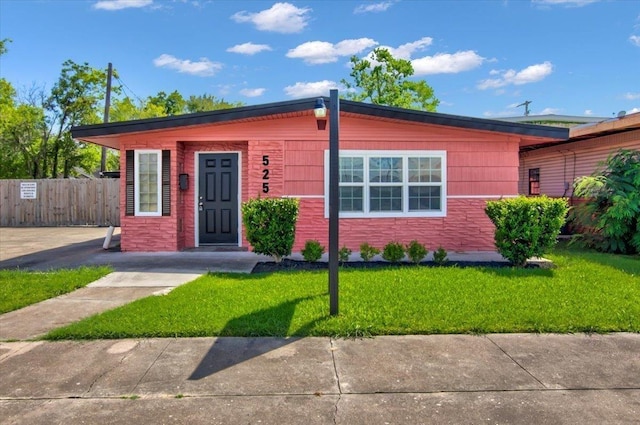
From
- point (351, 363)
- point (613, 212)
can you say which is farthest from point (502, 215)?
point (351, 363)

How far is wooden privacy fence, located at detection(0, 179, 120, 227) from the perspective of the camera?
17656 millimetres

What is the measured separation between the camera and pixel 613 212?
9.35m

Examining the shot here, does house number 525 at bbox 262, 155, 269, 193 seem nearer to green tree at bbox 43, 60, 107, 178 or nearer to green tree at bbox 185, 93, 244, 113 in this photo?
green tree at bbox 43, 60, 107, 178

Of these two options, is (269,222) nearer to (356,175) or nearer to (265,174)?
(265,174)

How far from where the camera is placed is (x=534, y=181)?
16.4 m

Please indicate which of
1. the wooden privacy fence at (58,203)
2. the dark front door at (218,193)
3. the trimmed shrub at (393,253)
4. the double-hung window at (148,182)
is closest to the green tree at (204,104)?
the wooden privacy fence at (58,203)

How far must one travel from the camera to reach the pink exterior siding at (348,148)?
30.4 feet

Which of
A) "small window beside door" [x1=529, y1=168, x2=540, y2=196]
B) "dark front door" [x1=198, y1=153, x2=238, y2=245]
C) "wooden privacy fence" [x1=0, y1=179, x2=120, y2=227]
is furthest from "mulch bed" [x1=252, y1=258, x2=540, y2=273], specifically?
"wooden privacy fence" [x1=0, y1=179, x2=120, y2=227]

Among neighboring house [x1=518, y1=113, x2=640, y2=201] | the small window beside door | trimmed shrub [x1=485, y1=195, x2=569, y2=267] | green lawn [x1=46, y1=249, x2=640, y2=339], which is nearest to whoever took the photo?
green lawn [x1=46, y1=249, x2=640, y2=339]

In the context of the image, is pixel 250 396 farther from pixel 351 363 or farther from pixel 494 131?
pixel 494 131

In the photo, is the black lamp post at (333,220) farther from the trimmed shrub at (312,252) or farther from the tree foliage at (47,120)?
the tree foliage at (47,120)

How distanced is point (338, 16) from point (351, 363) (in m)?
12.6

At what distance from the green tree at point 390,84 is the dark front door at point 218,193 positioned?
1926 cm

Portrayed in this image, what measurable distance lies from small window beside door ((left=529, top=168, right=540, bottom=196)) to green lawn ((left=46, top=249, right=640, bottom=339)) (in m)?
9.64
